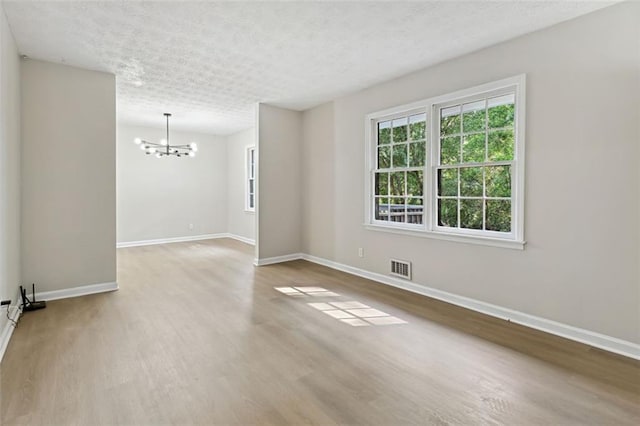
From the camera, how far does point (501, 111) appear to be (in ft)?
11.2

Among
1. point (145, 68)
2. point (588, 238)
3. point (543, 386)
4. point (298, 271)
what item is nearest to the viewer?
point (543, 386)

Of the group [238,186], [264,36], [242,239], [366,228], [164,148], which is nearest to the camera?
[264,36]

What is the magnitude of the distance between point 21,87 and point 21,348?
2.87m

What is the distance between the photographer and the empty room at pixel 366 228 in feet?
7.06

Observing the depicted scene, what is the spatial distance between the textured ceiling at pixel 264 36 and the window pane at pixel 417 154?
932 millimetres

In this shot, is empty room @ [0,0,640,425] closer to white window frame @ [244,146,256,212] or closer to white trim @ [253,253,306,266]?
white trim @ [253,253,306,266]

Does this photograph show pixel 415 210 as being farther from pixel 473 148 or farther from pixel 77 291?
pixel 77 291

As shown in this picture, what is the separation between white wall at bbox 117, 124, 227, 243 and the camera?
743 cm

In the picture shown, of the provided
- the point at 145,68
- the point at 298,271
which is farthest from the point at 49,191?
the point at 298,271

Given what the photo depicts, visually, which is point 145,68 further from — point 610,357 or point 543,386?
point 610,357

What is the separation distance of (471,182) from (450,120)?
31.4 inches

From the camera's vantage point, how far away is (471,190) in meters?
3.67

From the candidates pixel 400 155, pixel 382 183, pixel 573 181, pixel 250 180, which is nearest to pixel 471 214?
pixel 573 181

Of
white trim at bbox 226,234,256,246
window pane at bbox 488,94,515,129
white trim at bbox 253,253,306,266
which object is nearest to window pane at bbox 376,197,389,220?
window pane at bbox 488,94,515,129
